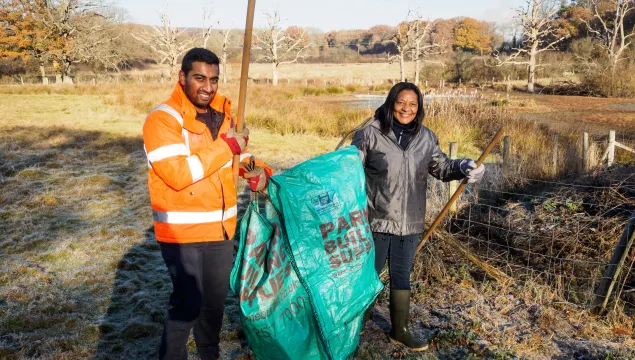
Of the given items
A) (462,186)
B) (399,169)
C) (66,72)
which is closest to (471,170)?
(462,186)

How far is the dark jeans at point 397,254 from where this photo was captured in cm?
274

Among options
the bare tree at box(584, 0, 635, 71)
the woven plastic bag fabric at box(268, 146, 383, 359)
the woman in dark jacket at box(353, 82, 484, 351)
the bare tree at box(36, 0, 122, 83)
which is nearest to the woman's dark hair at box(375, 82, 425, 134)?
the woman in dark jacket at box(353, 82, 484, 351)

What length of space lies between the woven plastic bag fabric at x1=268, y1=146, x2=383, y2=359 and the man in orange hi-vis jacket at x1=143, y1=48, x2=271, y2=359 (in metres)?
0.23

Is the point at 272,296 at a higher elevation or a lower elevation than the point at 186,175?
lower

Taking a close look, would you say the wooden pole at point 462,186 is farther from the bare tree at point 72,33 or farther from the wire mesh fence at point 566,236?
the bare tree at point 72,33

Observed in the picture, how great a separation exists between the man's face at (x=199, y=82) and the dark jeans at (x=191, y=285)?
0.70 meters

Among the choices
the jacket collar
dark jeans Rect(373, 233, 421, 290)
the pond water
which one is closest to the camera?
the jacket collar

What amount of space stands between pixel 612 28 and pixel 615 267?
4640 cm

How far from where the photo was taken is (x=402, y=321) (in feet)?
9.57

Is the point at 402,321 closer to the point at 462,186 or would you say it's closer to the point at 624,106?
the point at 462,186

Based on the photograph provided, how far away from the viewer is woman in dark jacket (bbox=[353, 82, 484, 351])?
104 inches

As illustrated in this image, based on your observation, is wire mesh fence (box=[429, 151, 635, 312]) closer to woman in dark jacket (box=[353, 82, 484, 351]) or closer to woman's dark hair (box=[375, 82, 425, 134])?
woman in dark jacket (box=[353, 82, 484, 351])

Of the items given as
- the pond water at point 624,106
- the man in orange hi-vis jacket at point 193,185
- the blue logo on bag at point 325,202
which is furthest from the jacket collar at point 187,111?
the pond water at point 624,106

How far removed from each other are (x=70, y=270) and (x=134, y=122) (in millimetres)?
10569
